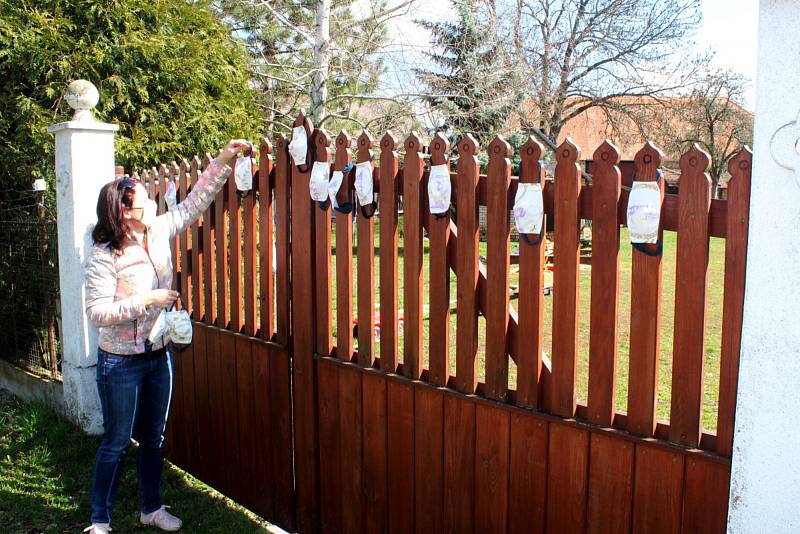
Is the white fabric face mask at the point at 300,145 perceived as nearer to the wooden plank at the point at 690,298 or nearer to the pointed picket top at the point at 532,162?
the pointed picket top at the point at 532,162

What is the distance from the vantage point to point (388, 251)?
3244 mm

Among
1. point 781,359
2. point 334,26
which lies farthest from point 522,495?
point 334,26

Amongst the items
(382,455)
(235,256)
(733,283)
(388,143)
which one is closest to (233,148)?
(235,256)

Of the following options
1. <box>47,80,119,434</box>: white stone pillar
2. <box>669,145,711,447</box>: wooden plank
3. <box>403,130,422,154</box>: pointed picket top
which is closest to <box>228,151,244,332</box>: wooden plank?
<box>47,80,119,434</box>: white stone pillar

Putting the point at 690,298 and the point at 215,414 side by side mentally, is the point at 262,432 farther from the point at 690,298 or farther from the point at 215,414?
the point at 690,298

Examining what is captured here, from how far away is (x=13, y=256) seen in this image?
21.6 ft

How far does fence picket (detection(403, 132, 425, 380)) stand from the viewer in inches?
120

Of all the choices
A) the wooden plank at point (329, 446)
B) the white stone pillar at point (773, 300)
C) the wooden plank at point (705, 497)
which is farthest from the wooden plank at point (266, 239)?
the white stone pillar at point (773, 300)

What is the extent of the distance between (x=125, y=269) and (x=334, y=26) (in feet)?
44.9

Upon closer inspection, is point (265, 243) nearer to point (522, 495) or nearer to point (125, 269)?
point (125, 269)

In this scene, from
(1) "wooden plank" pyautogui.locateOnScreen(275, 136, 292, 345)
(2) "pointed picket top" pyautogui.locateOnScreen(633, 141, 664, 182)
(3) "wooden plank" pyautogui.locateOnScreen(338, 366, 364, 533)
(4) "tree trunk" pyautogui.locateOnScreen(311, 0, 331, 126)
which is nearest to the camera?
(2) "pointed picket top" pyautogui.locateOnScreen(633, 141, 664, 182)

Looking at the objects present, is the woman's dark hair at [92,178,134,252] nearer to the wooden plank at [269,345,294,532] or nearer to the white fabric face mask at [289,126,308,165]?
the white fabric face mask at [289,126,308,165]

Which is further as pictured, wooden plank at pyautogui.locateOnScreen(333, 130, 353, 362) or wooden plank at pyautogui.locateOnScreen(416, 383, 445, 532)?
wooden plank at pyautogui.locateOnScreen(333, 130, 353, 362)

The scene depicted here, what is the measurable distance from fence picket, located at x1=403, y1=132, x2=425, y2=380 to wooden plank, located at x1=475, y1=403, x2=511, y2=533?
409 mm
